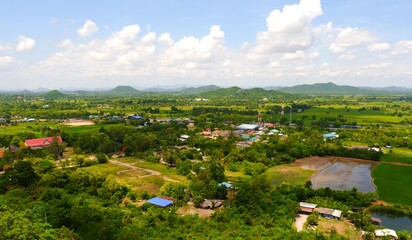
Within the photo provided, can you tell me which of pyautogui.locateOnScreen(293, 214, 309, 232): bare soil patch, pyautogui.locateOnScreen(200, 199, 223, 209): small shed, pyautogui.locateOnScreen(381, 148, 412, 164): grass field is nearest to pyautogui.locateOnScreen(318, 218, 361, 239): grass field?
pyautogui.locateOnScreen(293, 214, 309, 232): bare soil patch

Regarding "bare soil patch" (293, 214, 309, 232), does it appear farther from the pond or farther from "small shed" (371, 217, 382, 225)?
the pond

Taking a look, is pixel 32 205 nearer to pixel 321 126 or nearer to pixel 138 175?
pixel 138 175

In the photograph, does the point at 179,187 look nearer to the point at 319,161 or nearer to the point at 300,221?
the point at 300,221

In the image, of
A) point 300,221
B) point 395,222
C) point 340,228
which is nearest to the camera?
point 340,228

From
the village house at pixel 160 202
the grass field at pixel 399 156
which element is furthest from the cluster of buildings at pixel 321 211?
the grass field at pixel 399 156

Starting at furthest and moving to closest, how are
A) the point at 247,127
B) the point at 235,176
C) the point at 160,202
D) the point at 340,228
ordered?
the point at 247,127, the point at 235,176, the point at 160,202, the point at 340,228

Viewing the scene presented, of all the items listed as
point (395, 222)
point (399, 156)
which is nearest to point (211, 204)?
point (395, 222)
